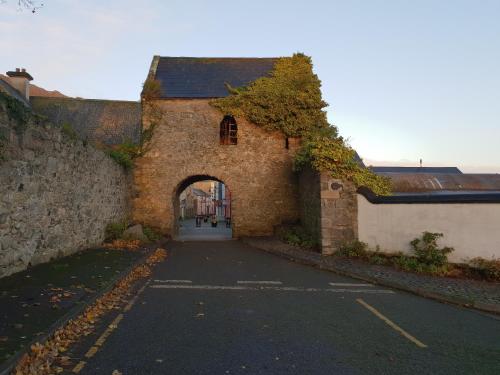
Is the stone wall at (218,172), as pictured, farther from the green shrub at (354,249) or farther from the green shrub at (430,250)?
the green shrub at (430,250)

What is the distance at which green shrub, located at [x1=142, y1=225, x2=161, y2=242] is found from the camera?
15297 millimetres

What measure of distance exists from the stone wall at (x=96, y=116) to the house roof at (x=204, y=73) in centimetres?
651

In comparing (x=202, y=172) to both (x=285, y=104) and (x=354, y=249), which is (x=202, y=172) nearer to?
(x=285, y=104)

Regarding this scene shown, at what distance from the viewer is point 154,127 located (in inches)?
695

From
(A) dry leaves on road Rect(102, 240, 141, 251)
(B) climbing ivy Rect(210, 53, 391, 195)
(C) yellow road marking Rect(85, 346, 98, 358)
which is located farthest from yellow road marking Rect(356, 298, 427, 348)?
(B) climbing ivy Rect(210, 53, 391, 195)

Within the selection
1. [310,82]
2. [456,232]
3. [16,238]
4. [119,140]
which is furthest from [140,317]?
[119,140]

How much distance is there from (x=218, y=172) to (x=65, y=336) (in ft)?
44.4

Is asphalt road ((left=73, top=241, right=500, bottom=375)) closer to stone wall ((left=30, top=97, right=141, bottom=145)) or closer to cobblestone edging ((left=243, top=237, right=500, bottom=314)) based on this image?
cobblestone edging ((left=243, top=237, right=500, bottom=314))

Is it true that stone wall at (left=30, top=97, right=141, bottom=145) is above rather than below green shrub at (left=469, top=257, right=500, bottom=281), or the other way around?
above

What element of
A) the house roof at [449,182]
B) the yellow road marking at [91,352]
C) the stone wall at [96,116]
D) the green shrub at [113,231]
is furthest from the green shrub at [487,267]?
the stone wall at [96,116]

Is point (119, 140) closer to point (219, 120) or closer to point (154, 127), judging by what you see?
point (154, 127)

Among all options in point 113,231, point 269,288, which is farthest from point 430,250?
point 113,231

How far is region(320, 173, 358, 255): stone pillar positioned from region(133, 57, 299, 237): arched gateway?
5.86 m

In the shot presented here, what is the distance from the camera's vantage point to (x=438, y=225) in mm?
9477
